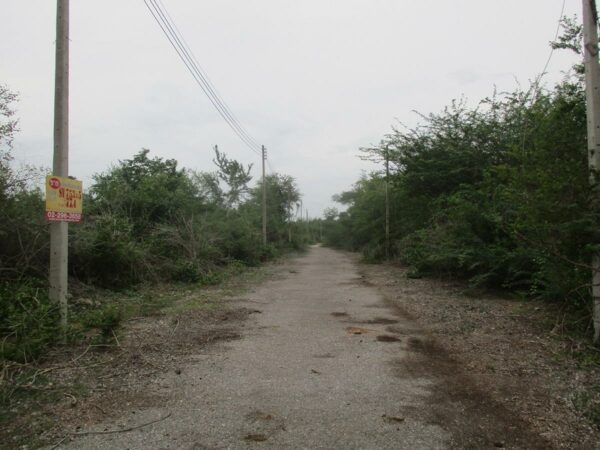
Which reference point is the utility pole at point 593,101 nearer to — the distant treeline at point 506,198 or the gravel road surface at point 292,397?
the distant treeline at point 506,198

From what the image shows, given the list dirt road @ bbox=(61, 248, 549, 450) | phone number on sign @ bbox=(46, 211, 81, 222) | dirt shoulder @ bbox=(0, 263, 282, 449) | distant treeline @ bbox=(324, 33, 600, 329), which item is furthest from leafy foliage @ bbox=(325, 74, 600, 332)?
phone number on sign @ bbox=(46, 211, 81, 222)

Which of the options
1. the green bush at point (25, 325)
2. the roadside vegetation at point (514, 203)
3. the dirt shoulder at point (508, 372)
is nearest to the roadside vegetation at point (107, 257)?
the green bush at point (25, 325)

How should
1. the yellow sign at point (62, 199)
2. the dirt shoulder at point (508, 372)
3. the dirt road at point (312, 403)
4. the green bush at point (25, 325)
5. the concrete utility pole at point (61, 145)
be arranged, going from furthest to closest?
the concrete utility pole at point (61, 145), the yellow sign at point (62, 199), the green bush at point (25, 325), the dirt shoulder at point (508, 372), the dirt road at point (312, 403)

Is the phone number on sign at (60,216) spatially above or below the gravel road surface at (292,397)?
above

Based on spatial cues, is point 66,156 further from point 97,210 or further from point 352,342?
point 97,210

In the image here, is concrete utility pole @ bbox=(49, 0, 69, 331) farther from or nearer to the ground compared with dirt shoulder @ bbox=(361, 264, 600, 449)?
farther from the ground

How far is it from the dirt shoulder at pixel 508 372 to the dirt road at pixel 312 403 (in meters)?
0.04

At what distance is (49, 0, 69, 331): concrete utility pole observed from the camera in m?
6.10

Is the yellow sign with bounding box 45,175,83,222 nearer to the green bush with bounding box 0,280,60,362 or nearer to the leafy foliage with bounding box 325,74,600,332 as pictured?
the green bush with bounding box 0,280,60,362

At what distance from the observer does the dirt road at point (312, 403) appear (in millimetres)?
3395

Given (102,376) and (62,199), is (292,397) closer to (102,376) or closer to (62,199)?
(102,376)

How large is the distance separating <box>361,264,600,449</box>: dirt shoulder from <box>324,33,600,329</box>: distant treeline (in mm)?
788

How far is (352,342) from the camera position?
21.2 ft

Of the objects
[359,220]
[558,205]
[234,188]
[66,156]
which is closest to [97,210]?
[66,156]
